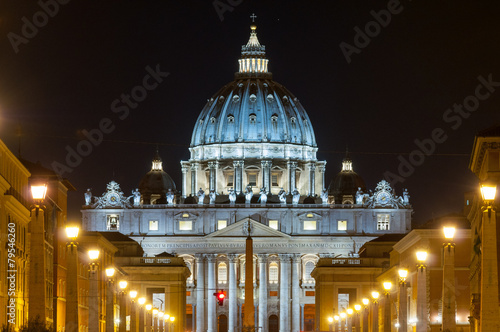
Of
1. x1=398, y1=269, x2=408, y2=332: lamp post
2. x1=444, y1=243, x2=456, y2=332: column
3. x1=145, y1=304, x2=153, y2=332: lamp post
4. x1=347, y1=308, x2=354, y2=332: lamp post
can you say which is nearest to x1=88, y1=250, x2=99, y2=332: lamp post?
x1=444, y1=243, x2=456, y2=332: column

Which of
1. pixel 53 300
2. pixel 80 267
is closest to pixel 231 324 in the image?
pixel 80 267

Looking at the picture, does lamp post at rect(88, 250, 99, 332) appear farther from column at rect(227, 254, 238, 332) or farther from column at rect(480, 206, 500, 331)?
column at rect(227, 254, 238, 332)

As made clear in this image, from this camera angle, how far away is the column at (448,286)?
4938cm

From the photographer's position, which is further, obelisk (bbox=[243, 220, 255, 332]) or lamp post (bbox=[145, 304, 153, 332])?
obelisk (bbox=[243, 220, 255, 332])

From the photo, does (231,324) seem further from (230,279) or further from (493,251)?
(493,251)

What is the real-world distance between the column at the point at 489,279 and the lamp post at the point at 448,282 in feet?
16.7

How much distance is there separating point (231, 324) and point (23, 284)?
407 ft

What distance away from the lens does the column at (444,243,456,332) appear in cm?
4938

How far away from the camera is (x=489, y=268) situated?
141 ft

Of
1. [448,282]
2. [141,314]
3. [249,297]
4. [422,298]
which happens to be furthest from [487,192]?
[249,297]

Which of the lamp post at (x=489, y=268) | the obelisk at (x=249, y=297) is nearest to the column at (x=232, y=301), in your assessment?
the obelisk at (x=249, y=297)

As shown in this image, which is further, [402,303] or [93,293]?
[402,303]

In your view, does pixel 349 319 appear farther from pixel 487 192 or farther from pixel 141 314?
pixel 487 192

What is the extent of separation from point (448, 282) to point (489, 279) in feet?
22.8
